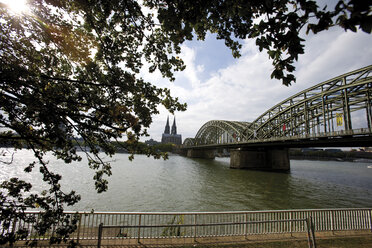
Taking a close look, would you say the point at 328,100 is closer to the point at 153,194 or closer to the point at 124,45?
the point at 153,194

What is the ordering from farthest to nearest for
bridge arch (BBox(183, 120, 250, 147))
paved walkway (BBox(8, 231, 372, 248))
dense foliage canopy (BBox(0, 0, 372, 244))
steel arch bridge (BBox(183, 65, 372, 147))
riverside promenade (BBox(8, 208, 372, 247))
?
bridge arch (BBox(183, 120, 250, 147))
steel arch bridge (BBox(183, 65, 372, 147))
paved walkway (BBox(8, 231, 372, 248))
riverside promenade (BBox(8, 208, 372, 247))
dense foliage canopy (BBox(0, 0, 372, 244))

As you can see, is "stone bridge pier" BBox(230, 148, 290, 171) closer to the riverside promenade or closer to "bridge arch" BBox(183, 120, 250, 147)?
"bridge arch" BBox(183, 120, 250, 147)

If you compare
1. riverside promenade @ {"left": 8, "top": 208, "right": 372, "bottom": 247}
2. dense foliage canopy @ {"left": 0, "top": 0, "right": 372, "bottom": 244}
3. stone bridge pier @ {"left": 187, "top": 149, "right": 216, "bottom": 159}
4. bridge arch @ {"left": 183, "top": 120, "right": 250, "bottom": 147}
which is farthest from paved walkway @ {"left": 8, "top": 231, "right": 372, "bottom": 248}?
stone bridge pier @ {"left": 187, "top": 149, "right": 216, "bottom": 159}

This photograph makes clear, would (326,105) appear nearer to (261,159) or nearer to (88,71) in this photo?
(261,159)

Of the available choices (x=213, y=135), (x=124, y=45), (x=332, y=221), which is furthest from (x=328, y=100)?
(x=213, y=135)

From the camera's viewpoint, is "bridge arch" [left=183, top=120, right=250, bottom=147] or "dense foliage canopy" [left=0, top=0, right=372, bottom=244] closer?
"dense foliage canopy" [left=0, top=0, right=372, bottom=244]

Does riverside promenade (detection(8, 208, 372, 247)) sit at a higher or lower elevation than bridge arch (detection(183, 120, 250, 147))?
lower

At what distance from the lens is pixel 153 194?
2003 centimetres

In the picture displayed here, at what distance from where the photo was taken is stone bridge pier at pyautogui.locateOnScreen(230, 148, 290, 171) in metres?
54.7

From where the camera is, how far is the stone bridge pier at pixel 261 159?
179 ft

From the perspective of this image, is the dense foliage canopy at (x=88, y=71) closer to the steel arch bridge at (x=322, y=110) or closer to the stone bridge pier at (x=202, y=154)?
the steel arch bridge at (x=322, y=110)

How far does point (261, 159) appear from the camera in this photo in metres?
57.6

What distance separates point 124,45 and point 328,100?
54.5m

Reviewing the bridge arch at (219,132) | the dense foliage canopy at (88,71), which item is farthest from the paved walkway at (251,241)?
the bridge arch at (219,132)
